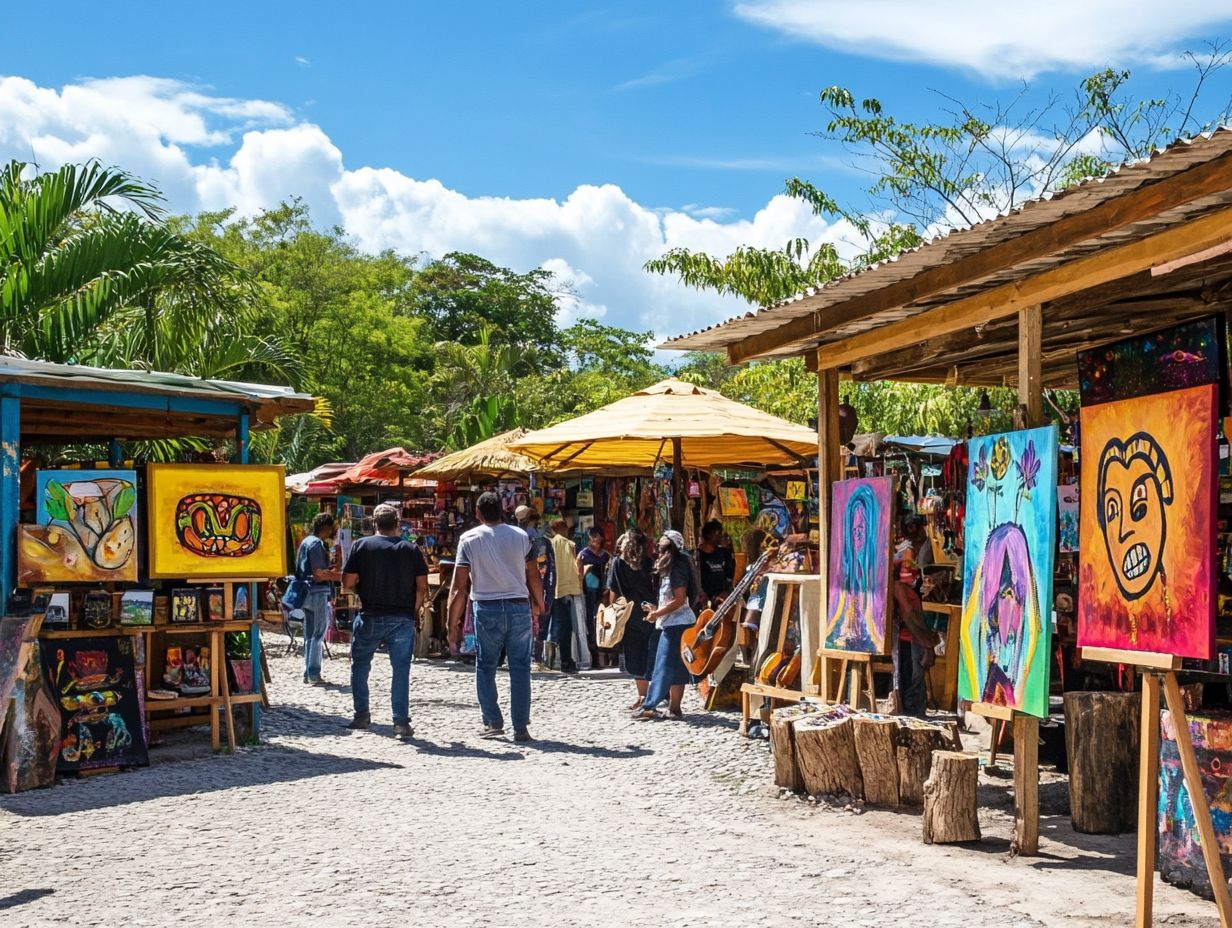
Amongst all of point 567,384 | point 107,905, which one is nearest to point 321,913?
point 107,905

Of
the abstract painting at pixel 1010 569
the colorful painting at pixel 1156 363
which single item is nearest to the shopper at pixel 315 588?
the abstract painting at pixel 1010 569

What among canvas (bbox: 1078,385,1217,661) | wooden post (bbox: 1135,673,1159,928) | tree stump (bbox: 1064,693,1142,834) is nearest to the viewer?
wooden post (bbox: 1135,673,1159,928)

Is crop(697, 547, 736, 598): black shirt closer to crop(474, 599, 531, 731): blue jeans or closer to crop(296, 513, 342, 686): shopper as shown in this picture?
crop(474, 599, 531, 731): blue jeans

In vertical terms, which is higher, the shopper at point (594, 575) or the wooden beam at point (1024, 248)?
the wooden beam at point (1024, 248)

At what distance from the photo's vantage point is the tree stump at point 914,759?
7.64 metres

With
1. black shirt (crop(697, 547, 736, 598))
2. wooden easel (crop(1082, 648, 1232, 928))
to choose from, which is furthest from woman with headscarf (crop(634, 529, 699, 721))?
wooden easel (crop(1082, 648, 1232, 928))

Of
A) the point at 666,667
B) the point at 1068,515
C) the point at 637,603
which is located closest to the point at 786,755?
the point at 1068,515

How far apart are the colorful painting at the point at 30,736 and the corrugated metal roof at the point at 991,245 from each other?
190 inches

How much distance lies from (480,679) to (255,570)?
6.28ft

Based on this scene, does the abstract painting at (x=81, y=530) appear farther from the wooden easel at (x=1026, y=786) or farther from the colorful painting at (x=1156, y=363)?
the colorful painting at (x=1156, y=363)

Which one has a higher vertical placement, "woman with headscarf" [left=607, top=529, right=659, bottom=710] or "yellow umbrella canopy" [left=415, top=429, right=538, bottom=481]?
"yellow umbrella canopy" [left=415, top=429, right=538, bottom=481]

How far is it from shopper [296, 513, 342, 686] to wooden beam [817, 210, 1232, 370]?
6.67 metres

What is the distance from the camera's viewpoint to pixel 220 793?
8234mm

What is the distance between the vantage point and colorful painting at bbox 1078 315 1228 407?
5680 mm
